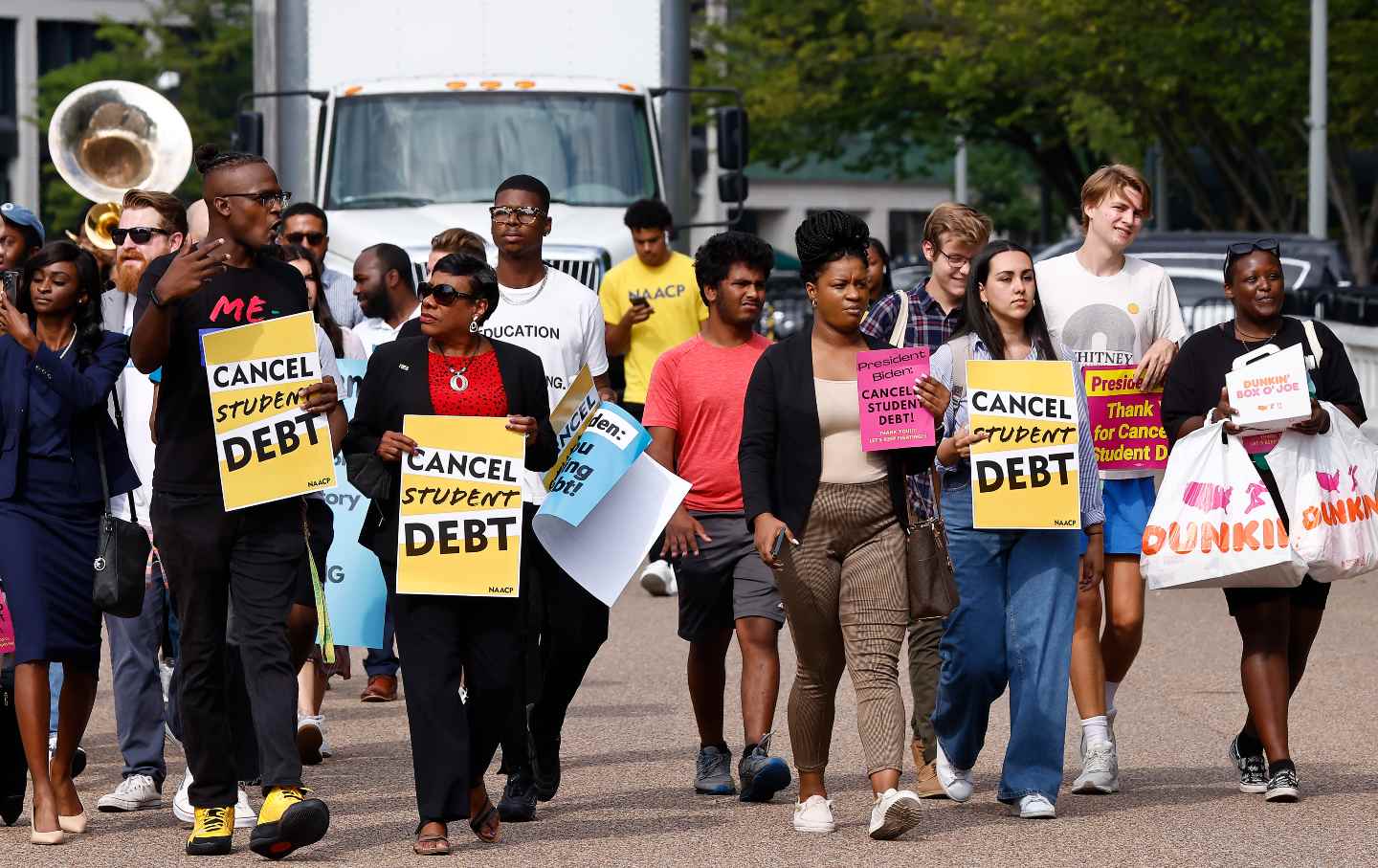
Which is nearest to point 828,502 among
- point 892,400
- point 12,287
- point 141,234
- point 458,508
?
point 892,400

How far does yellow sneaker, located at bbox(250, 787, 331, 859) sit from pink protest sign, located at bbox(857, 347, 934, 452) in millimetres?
1939

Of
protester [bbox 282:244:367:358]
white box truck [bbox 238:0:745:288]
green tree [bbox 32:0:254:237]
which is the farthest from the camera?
green tree [bbox 32:0:254:237]

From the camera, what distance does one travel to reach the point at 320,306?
10008 mm

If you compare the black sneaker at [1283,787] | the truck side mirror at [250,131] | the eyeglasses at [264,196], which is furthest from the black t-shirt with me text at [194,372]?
the truck side mirror at [250,131]

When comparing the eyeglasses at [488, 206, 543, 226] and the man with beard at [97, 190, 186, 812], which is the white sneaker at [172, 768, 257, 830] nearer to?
the man with beard at [97, 190, 186, 812]

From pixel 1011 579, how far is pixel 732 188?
9785 mm

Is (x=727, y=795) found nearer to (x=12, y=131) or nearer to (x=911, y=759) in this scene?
(x=911, y=759)

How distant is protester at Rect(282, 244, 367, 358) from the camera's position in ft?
32.6

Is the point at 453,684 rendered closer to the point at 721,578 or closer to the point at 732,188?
the point at 721,578

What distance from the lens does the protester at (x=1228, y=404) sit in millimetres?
8476

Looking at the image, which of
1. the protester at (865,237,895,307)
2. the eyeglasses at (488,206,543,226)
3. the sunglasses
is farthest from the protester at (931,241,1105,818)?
the sunglasses

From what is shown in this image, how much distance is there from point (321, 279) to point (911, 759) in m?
3.27

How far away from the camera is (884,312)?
29.7 ft

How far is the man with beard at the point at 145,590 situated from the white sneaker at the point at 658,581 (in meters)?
5.68
